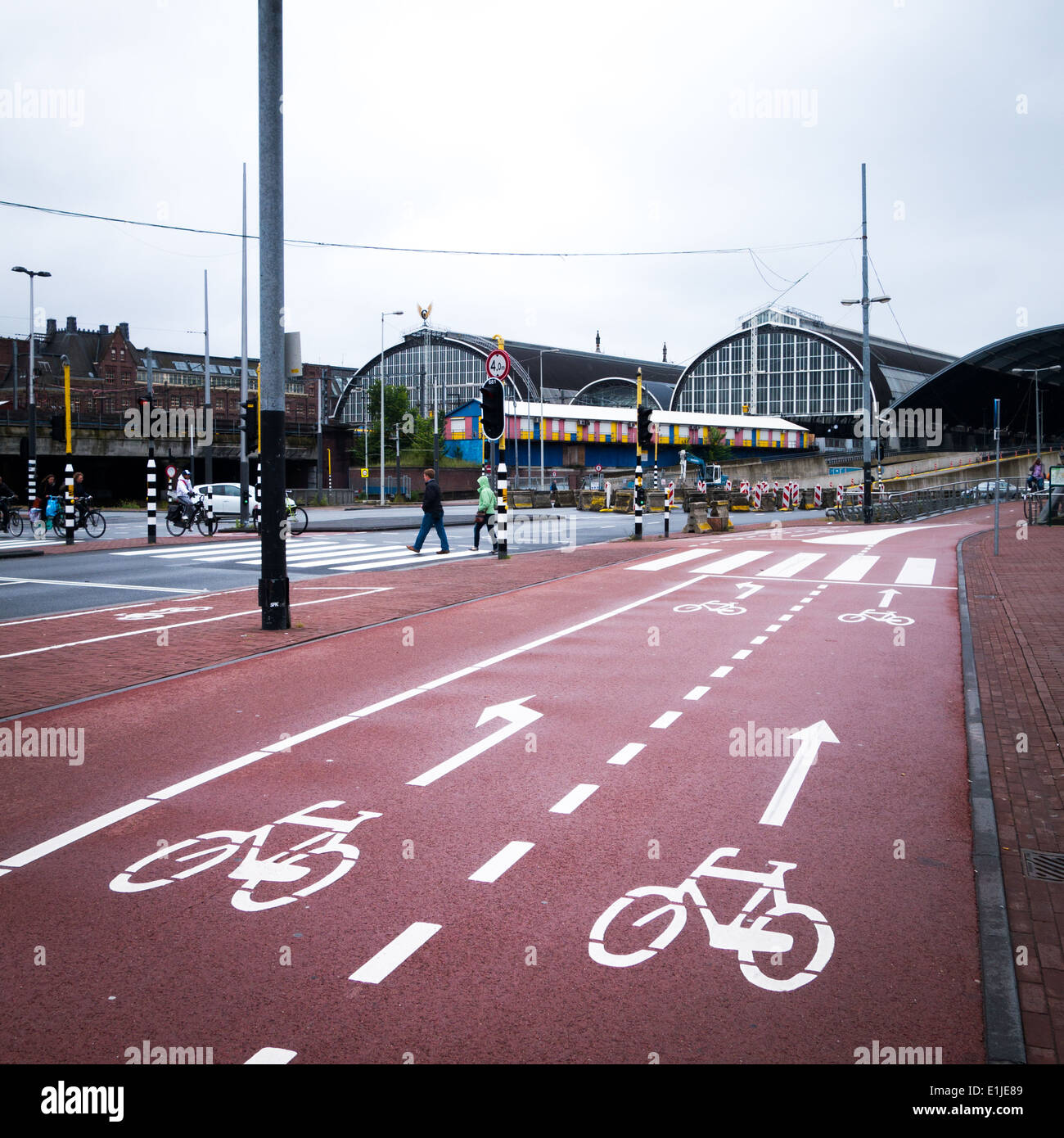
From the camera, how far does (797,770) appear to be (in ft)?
20.2

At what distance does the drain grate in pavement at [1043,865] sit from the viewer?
4562 millimetres

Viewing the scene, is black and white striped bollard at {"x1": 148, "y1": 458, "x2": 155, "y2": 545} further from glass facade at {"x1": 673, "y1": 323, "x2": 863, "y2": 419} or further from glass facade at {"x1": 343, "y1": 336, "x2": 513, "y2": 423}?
glass facade at {"x1": 673, "y1": 323, "x2": 863, "y2": 419}

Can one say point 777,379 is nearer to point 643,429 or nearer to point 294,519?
point 294,519

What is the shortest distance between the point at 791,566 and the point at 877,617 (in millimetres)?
6607

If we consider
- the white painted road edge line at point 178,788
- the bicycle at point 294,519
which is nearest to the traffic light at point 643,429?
the bicycle at point 294,519

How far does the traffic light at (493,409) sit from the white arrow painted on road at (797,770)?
40.8 ft

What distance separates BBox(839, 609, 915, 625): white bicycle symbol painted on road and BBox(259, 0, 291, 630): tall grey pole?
6.49m

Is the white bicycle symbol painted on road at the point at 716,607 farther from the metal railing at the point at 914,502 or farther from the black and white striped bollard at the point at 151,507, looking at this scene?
the metal railing at the point at 914,502

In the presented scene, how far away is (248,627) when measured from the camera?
11352 millimetres

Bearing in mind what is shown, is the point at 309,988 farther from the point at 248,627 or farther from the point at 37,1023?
the point at 248,627

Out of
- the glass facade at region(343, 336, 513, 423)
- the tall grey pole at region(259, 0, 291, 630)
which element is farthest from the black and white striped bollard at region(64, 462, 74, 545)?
the glass facade at region(343, 336, 513, 423)

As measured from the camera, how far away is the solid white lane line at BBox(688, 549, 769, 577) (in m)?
18.1

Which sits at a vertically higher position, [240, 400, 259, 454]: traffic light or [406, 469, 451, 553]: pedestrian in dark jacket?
[240, 400, 259, 454]: traffic light

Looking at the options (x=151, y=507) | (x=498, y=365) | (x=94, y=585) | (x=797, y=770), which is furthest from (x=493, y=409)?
(x=797, y=770)
